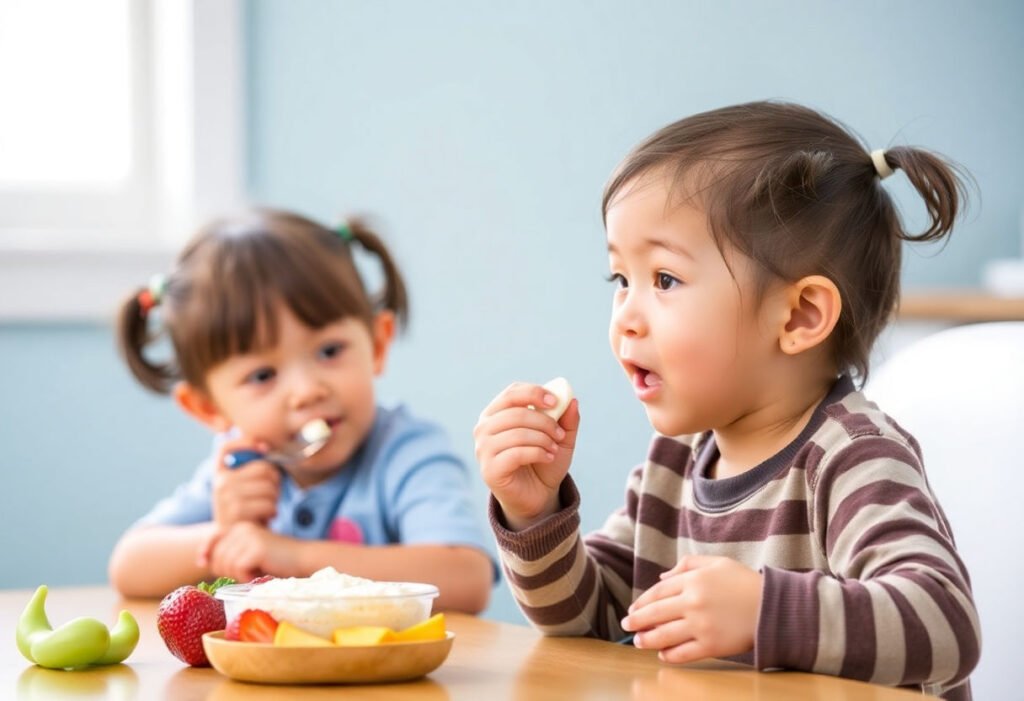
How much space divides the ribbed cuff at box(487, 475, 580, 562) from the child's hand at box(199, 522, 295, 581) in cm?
43

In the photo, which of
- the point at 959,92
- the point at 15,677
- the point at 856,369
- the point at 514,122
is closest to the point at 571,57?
the point at 514,122

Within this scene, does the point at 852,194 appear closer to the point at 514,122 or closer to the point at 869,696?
the point at 869,696

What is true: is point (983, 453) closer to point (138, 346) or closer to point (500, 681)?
point (500, 681)

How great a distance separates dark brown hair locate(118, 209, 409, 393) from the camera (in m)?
1.69

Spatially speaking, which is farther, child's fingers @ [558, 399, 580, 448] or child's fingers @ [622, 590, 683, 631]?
child's fingers @ [558, 399, 580, 448]

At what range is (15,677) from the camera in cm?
86

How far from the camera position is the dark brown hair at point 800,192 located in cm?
107

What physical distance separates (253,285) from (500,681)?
97cm

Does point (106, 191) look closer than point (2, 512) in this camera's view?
No

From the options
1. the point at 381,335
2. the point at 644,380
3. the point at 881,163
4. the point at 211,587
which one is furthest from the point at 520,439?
the point at 381,335

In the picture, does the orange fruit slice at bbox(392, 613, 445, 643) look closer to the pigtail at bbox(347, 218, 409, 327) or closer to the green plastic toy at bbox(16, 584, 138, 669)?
the green plastic toy at bbox(16, 584, 138, 669)

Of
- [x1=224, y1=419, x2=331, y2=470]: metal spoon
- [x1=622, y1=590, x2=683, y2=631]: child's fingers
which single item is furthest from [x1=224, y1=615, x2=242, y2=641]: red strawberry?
[x1=224, y1=419, x2=331, y2=470]: metal spoon

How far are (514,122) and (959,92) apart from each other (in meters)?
0.89

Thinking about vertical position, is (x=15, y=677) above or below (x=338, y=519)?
above
